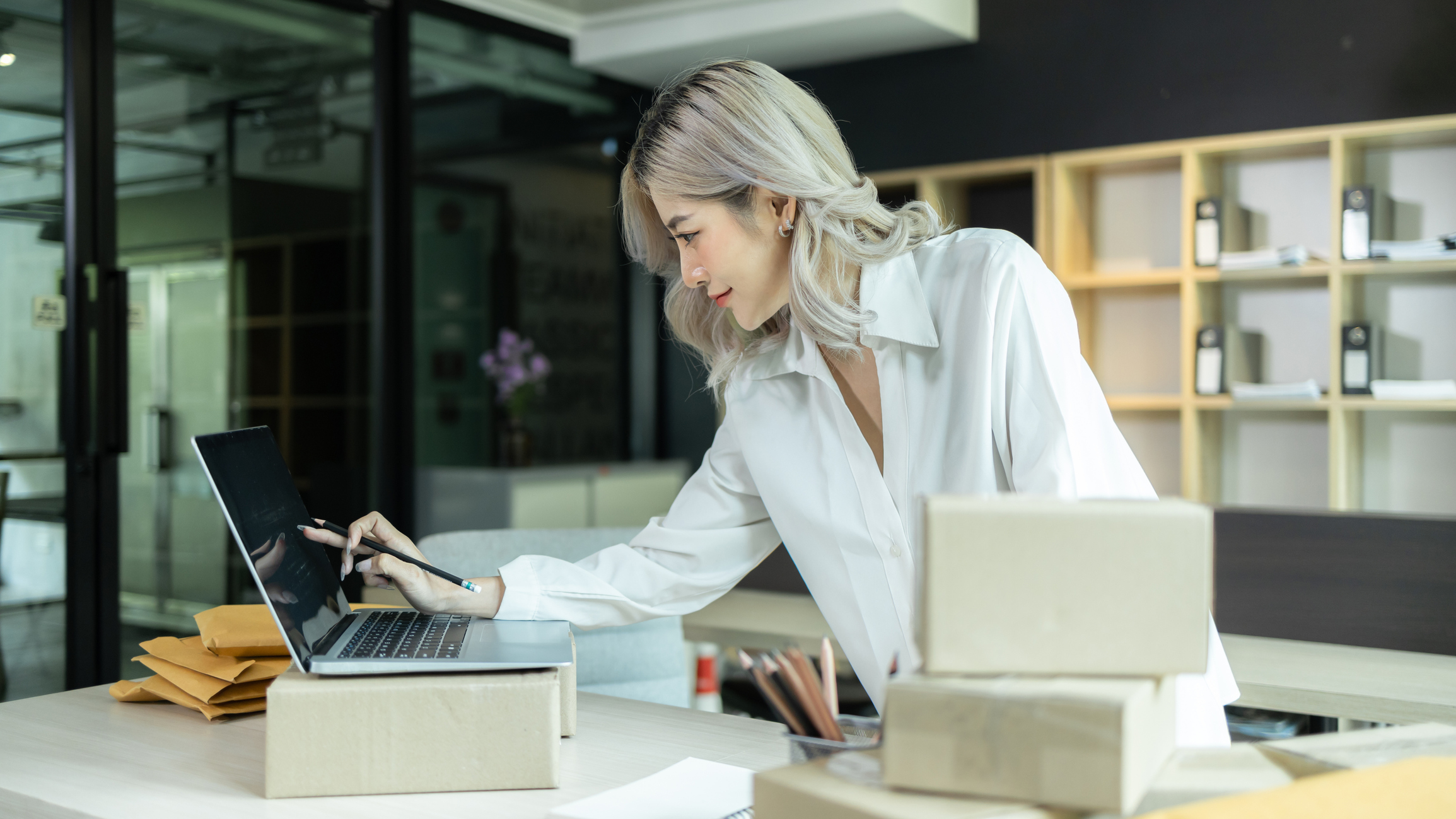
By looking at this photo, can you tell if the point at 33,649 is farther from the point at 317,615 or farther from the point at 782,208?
the point at 782,208

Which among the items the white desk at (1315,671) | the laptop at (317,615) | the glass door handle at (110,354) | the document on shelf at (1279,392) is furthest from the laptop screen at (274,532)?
the document on shelf at (1279,392)

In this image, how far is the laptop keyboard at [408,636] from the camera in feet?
3.72

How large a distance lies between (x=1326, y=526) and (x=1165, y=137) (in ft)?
5.77

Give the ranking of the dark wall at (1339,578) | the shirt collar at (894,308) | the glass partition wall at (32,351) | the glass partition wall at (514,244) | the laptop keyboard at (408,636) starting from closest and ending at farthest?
the laptop keyboard at (408,636)
the shirt collar at (894,308)
the dark wall at (1339,578)
the glass partition wall at (32,351)
the glass partition wall at (514,244)

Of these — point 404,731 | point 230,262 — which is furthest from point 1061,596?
point 230,262

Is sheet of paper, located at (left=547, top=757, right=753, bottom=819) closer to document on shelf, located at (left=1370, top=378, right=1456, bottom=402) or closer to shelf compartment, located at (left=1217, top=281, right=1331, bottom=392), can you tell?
document on shelf, located at (left=1370, top=378, right=1456, bottom=402)

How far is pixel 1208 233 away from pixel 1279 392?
548 mm

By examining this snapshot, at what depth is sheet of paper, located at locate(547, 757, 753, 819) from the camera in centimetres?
102

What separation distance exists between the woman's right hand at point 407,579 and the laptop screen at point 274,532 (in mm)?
39

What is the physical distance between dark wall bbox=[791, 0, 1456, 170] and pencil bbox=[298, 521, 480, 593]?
3260 millimetres

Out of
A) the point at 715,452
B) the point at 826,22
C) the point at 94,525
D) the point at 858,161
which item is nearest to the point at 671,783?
the point at 715,452

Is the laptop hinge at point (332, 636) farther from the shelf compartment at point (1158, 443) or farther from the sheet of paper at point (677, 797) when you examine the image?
the shelf compartment at point (1158, 443)

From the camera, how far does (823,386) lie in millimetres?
1476

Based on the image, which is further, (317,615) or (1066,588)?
(317,615)
